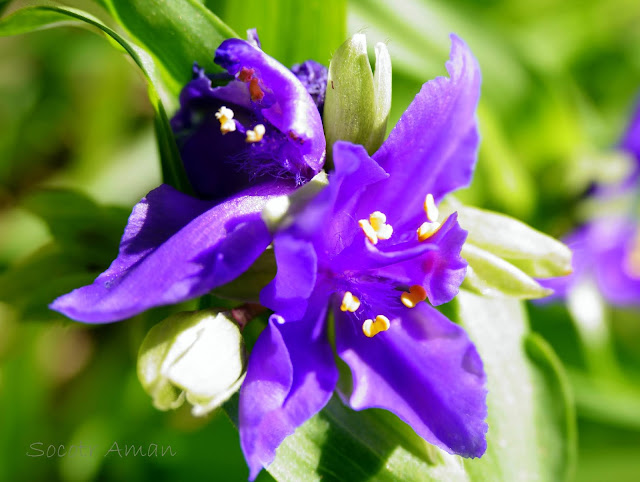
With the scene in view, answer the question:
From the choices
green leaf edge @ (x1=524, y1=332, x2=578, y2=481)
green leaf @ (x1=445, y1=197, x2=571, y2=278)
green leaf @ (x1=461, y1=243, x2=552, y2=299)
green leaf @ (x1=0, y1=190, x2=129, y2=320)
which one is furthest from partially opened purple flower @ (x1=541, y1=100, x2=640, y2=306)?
green leaf @ (x1=0, y1=190, x2=129, y2=320)

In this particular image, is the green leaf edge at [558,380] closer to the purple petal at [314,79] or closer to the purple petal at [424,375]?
the purple petal at [424,375]

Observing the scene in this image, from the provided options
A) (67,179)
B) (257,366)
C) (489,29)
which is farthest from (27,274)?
(489,29)

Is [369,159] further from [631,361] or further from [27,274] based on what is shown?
[631,361]

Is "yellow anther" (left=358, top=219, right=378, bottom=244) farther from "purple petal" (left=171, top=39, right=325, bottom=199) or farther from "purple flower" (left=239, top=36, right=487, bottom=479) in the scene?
"purple petal" (left=171, top=39, right=325, bottom=199)

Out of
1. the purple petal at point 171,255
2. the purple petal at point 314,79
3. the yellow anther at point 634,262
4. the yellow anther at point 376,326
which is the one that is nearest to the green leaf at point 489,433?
the yellow anther at point 376,326

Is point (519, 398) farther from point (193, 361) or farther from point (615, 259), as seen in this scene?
point (615, 259)

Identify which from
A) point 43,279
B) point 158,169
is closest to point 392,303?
point 43,279

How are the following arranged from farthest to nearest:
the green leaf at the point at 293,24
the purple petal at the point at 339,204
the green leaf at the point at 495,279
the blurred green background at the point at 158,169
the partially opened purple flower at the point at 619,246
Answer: the partially opened purple flower at the point at 619,246 < the blurred green background at the point at 158,169 < the green leaf at the point at 293,24 < the green leaf at the point at 495,279 < the purple petal at the point at 339,204
